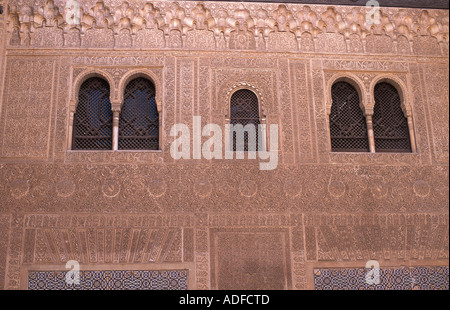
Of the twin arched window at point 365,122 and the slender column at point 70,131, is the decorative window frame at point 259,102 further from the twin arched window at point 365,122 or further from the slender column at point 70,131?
the slender column at point 70,131

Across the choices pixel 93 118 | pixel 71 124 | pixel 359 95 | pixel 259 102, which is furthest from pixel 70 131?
pixel 359 95

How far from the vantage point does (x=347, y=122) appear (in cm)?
559

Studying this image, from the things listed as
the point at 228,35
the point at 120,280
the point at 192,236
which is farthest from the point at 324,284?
the point at 228,35

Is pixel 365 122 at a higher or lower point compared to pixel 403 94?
lower

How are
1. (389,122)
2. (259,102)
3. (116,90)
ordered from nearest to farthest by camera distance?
(116,90) < (259,102) < (389,122)

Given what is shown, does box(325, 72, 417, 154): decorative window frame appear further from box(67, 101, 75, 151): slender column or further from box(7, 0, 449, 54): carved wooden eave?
box(67, 101, 75, 151): slender column

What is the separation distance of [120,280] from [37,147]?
1700 mm

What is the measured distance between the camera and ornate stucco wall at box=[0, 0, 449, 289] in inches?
193

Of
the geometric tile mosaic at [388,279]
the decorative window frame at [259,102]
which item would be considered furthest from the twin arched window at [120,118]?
the geometric tile mosaic at [388,279]

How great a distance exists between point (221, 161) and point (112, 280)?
5.51 ft

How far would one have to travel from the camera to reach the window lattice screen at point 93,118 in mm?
5320

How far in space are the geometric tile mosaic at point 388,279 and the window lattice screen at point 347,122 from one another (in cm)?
137

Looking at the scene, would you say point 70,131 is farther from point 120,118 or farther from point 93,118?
point 120,118

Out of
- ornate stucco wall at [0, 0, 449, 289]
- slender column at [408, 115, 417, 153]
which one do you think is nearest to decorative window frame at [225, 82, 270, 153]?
ornate stucco wall at [0, 0, 449, 289]
